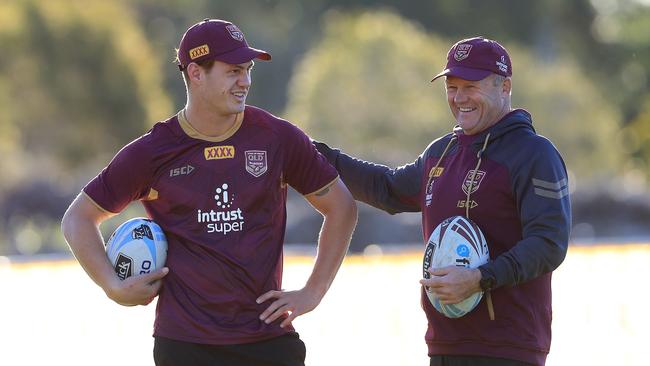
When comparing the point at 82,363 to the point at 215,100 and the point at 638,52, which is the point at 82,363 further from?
the point at 638,52

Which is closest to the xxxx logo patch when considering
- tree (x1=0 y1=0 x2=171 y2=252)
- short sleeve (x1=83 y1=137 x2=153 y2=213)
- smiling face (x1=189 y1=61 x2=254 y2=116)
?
smiling face (x1=189 y1=61 x2=254 y2=116)

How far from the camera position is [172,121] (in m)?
6.77

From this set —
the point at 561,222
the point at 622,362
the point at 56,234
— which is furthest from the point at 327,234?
the point at 56,234

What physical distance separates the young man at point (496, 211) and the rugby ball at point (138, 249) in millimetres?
1230

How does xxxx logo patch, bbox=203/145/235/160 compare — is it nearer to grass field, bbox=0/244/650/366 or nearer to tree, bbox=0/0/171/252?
grass field, bbox=0/244/650/366

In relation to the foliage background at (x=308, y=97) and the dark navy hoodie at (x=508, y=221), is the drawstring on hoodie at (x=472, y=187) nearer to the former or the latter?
the dark navy hoodie at (x=508, y=221)

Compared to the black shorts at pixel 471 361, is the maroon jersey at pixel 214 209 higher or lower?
higher

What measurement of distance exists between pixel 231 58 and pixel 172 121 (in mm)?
439

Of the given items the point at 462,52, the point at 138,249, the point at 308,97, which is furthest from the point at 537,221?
the point at 308,97

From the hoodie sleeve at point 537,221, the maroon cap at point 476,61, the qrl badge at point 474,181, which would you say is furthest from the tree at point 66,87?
the hoodie sleeve at point 537,221

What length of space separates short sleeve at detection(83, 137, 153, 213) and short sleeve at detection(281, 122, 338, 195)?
0.64m

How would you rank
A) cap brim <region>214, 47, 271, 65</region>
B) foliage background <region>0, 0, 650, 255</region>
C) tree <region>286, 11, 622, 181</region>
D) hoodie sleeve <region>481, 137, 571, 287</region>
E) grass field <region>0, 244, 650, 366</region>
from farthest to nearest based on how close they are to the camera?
foliage background <region>0, 0, 650, 255</region>
tree <region>286, 11, 622, 181</region>
grass field <region>0, 244, 650, 366</region>
cap brim <region>214, 47, 271, 65</region>
hoodie sleeve <region>481, 137, 571, 287</region>

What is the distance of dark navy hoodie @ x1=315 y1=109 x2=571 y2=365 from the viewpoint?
6.37 metres

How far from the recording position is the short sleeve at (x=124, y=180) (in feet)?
21.8
